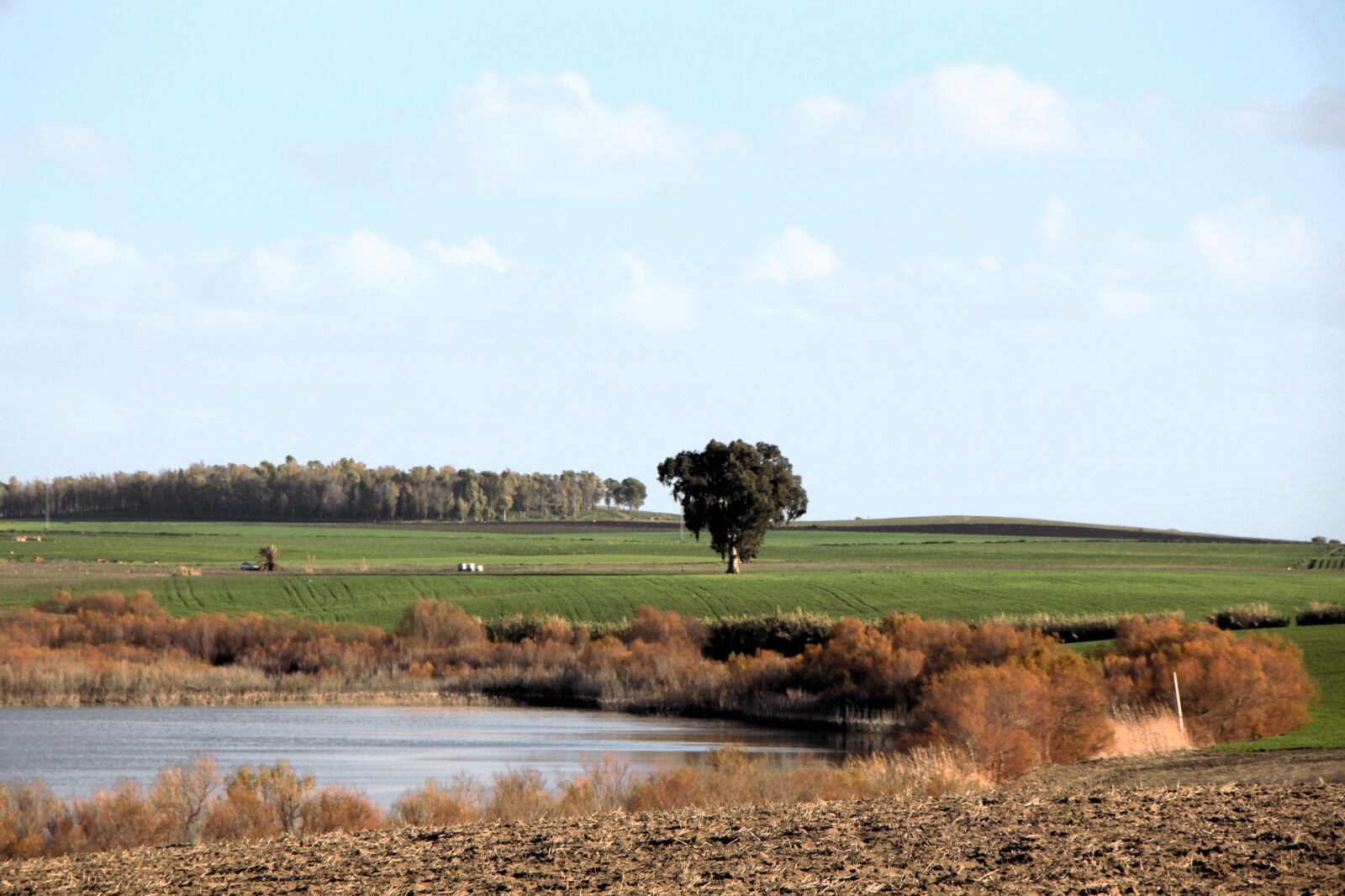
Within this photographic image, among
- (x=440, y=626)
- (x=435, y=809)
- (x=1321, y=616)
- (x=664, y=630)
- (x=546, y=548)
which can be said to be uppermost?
(x=546, y=548)

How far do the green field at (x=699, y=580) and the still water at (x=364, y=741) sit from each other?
18116mm

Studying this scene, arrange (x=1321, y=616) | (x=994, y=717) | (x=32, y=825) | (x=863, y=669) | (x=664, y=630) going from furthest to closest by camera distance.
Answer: (x=664, y=630) → (x=1321, y=616) → (x=863, y=669) → (x=994, y=717) → (x=32, y=825)

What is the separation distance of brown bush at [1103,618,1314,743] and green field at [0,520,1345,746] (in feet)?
4.24

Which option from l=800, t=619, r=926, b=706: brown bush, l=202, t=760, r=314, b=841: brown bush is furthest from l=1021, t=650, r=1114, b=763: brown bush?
l=202, t=760, r=314, b=841: brown bush

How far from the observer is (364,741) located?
159 feet

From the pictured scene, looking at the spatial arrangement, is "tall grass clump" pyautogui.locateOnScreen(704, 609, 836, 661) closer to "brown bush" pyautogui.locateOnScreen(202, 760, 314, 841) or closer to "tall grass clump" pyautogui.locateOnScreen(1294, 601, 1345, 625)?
"tall grass clump" pyautogui.locateOnScreen(1294, 601, 1345, 625)

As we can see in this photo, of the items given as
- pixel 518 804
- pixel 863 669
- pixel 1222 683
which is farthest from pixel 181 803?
pixel 863 669

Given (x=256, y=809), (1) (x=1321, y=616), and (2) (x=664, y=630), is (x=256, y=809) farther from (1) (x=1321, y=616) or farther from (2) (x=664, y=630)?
(1) (x=1321, y=616)

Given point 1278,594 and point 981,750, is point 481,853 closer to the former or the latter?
point 981,750

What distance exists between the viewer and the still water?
3944cm

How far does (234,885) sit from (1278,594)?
7307cm

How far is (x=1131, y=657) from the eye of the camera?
160 ft

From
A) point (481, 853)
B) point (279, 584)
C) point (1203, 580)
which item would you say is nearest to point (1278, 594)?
point (1203, 580)

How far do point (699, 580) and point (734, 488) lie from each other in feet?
19.3
